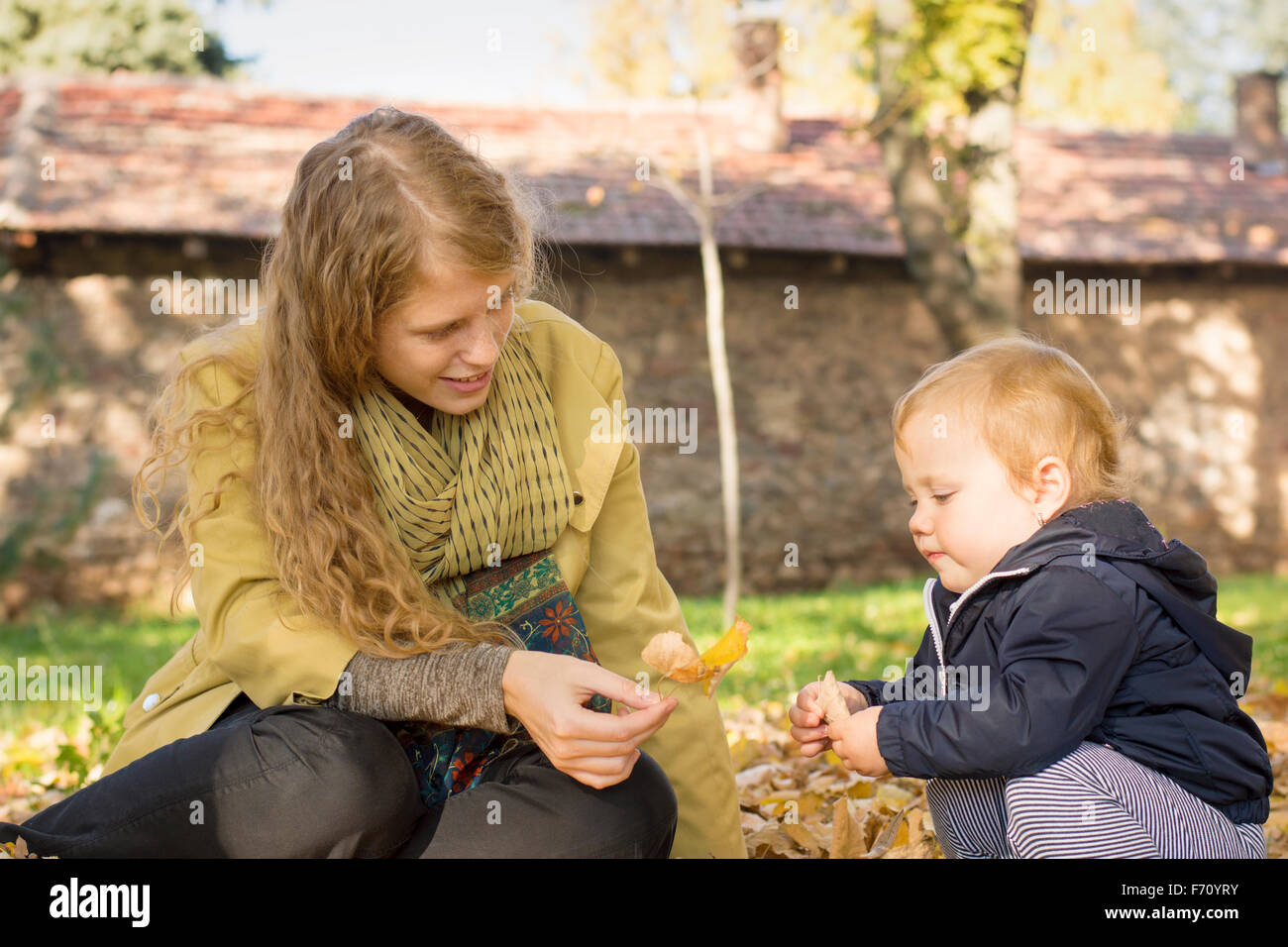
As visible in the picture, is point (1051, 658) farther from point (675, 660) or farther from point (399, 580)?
point (399, 580)

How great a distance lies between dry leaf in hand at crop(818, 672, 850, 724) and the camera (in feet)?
7.07

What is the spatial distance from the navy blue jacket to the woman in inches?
18.1

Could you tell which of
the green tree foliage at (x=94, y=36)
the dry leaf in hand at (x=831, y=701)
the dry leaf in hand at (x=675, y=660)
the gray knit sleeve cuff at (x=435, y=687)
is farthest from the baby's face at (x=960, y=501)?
the green tree foliage at (x=94, y=36)

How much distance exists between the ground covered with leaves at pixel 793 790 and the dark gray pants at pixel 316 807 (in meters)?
0.26

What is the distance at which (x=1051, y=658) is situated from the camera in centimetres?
192

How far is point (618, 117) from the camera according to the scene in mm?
12875

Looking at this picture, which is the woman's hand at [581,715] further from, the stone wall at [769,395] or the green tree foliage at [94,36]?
the green tree foliage at [94,36]

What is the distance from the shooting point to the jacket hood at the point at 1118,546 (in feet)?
6.55

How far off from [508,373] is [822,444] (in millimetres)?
9482

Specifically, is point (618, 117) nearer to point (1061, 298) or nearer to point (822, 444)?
point (822, 444)

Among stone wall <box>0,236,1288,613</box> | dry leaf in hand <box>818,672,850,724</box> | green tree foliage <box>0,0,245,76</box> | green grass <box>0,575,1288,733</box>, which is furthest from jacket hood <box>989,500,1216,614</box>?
green tree foliage <box>0,0,245,76</box>

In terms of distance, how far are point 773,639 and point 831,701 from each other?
5.18 meters

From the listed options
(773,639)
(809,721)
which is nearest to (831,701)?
(809,721)
